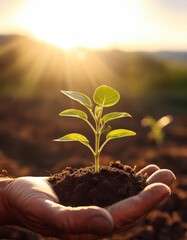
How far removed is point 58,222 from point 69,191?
0.43 m

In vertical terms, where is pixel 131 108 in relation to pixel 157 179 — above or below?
below

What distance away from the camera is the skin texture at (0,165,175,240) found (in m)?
1.55

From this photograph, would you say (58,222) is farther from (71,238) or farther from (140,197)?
(140,197)

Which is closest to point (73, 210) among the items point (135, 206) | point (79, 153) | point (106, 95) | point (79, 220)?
point (79, 220)

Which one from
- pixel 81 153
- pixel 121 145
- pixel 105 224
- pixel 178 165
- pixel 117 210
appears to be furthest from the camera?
pixel 121 145

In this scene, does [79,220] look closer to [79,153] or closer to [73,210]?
[73,210]

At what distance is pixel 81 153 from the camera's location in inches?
235

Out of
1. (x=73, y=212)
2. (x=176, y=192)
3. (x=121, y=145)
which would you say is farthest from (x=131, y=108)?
(x=73, y=212)

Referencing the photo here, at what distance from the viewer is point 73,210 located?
1.58 m

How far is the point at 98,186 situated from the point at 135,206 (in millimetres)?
318

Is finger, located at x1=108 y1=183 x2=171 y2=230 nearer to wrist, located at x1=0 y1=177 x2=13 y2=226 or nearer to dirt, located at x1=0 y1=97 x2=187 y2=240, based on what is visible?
wrist, located at x1=0 y1=177 x2=13 y2=226

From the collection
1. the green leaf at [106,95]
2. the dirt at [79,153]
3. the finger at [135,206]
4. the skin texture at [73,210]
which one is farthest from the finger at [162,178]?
the dirt at [79,153]

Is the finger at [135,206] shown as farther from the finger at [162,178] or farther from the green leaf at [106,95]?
the green leaf at [106,95]

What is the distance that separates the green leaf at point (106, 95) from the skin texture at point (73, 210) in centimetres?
45
